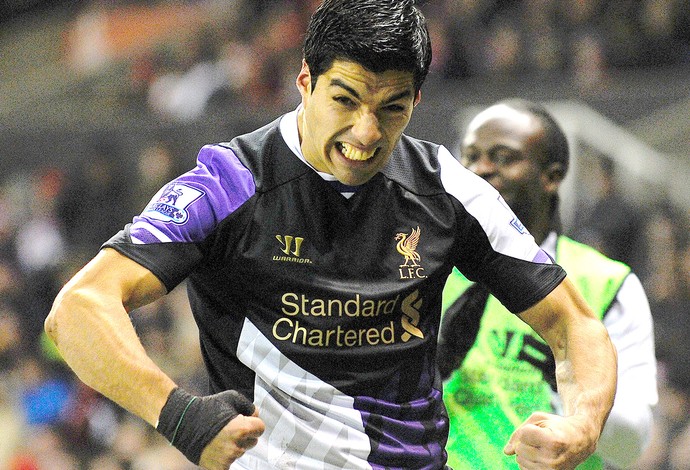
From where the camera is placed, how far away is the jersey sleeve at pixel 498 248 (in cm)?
345

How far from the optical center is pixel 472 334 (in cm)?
469

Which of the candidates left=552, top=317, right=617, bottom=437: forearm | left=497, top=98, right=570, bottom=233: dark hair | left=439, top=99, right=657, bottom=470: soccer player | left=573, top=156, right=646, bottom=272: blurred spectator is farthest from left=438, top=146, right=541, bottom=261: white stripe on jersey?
left=573, top=156, right=646, bottom=272: blurred spectator

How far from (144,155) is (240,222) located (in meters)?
7.78

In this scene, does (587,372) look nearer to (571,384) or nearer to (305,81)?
(571,384)

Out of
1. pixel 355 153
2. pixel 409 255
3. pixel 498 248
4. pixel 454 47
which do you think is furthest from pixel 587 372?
pixel 454 47

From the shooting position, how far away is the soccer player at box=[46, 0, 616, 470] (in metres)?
3.14

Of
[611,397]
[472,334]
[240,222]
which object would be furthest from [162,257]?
[472,334]

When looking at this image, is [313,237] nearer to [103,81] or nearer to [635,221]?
[635,221]

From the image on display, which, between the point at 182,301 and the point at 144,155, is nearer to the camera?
the point at 182,301

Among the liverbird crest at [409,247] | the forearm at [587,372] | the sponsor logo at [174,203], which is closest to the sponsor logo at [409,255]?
the liverbird crest at [409,247]

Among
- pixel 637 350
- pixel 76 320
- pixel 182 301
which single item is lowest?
pixel 182 301

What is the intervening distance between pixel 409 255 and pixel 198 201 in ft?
2.03

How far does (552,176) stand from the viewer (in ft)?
16.4

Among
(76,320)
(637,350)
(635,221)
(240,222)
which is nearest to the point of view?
(76,320)
